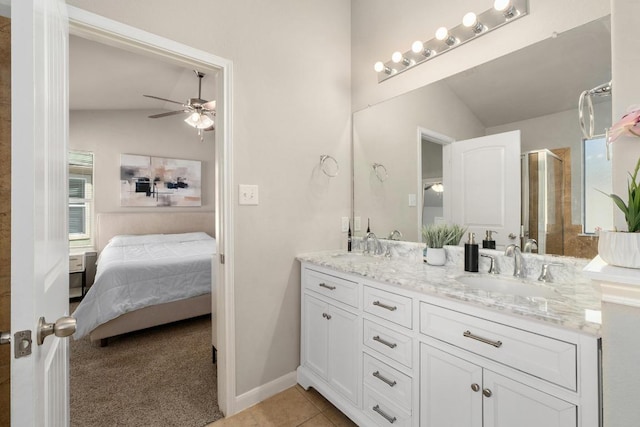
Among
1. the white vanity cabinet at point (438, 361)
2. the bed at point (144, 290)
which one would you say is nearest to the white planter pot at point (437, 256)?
the white vanity cabinet at point (438, 361)

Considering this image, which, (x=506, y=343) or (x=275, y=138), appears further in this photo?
(x=275, y=138)

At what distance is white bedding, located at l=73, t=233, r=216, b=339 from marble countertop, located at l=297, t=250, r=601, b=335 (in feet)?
5.34

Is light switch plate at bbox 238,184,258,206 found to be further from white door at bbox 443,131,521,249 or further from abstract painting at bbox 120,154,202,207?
abstract painting at bbox 120,154,202,207

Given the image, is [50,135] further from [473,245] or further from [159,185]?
[159,185]

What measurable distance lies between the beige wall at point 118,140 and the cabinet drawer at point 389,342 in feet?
14.8

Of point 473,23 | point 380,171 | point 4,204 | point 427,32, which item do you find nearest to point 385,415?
point 380,171

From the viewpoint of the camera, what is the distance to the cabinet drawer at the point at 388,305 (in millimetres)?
1298

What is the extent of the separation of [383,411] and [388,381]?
0.54 feet

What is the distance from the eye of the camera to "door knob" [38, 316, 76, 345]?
0.63 meters

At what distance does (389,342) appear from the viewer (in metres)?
1.37

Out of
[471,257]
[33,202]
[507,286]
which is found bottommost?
[507,286]

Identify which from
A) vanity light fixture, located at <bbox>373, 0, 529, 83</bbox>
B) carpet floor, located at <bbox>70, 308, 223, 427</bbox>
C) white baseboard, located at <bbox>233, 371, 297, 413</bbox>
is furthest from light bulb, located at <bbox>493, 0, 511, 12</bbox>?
carpet floor, located at <bbox>70, 308, 223, 427</bbox>

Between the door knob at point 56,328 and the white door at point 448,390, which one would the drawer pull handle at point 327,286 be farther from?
the door knob at point 56,328

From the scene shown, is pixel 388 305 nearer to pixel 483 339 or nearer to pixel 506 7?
pixel 483 339
